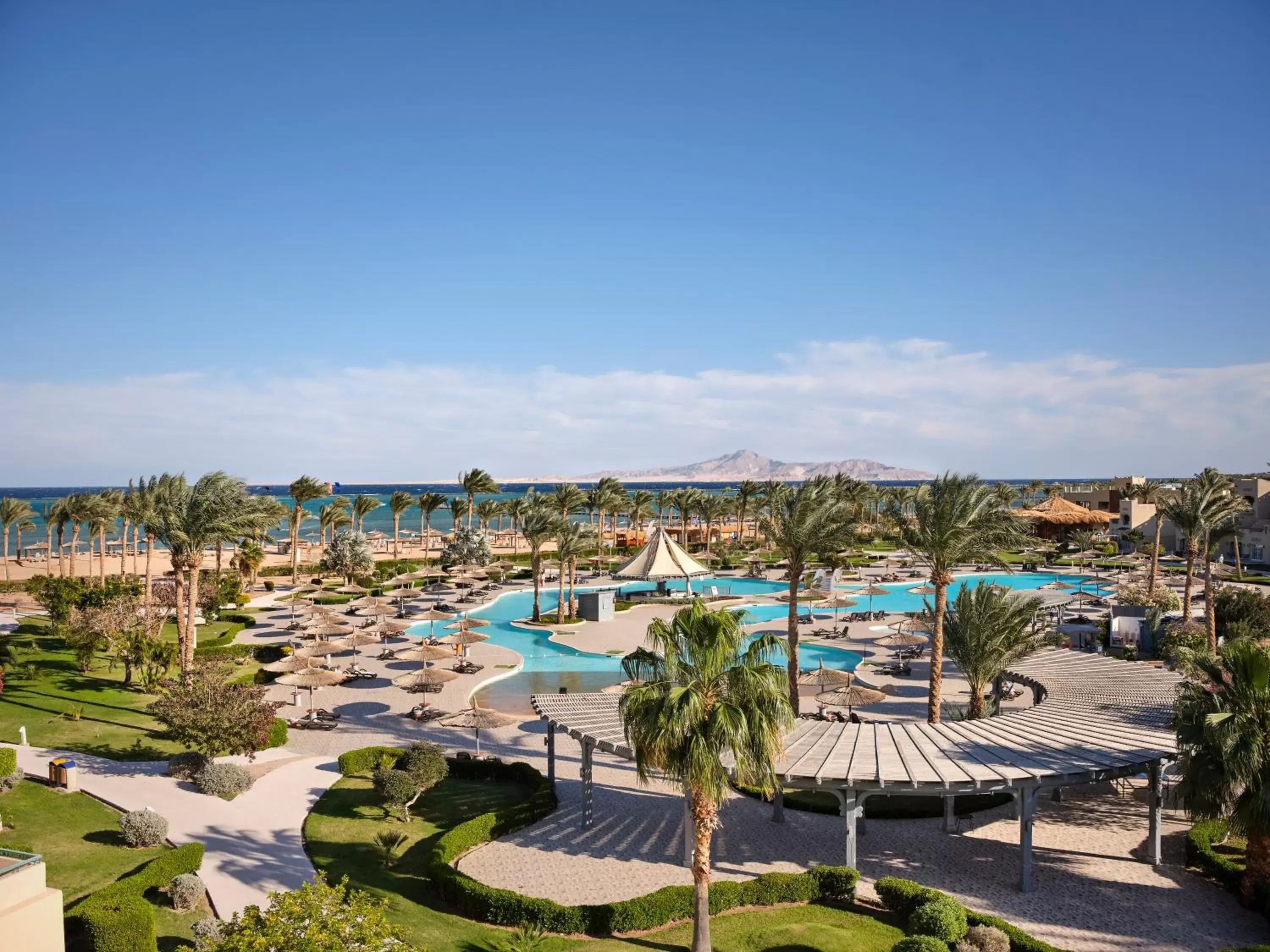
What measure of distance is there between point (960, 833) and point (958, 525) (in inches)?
318

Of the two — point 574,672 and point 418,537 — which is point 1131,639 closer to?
point 574,672

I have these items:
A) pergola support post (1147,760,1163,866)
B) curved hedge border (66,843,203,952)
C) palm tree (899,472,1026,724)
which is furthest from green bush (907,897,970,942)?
curved hedge border (66,843,203,952)

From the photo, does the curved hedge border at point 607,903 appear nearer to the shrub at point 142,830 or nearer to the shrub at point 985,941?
the shrub at point 985,941

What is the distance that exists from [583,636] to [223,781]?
24.0 m

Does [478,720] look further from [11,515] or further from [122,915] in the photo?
[11,515]

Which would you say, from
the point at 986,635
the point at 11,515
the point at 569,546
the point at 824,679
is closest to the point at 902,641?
the point at 824,679

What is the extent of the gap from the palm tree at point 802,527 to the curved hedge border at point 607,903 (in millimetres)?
7349

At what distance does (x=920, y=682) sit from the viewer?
34.0m

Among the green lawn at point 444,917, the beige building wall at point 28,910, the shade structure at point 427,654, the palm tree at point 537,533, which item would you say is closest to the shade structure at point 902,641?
the palm tree at point 537,533

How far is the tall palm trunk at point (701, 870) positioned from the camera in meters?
13.8

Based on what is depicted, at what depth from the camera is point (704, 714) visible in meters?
13.0

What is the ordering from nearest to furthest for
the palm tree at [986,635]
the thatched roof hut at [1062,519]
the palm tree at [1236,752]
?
the palm tree at [1236,752], the palm tree at [986,635], the thatched roof hut at [1062,519]

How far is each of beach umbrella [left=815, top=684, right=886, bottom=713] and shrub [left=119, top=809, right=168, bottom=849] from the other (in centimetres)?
1741

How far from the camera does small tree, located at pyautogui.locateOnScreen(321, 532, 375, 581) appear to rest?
187ft
